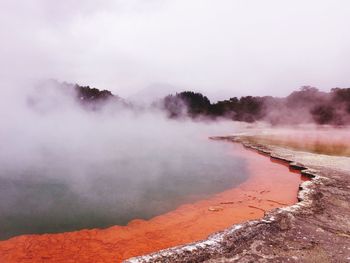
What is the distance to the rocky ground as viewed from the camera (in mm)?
4094

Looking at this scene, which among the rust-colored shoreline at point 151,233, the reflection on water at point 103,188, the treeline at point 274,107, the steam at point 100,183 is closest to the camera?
the rust-colored shoreline at point 151,233

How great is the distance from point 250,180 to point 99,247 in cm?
614

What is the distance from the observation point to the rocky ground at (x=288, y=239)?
4094mm

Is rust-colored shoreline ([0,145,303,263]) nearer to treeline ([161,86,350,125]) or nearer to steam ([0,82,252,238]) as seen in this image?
steam ([0,82,252,238])

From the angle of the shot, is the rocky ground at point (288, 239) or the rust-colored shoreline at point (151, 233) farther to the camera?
the rust-colored shoreline at point (151, 233)

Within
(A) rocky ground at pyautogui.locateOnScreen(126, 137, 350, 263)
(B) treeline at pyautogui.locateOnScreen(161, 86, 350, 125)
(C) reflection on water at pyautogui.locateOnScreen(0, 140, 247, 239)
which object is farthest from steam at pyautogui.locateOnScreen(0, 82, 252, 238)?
(B) treeline at pyautogui.locateOnScreen(161, 86, 350, 125)

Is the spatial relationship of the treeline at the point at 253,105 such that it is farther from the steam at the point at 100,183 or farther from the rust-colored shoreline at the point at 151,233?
the rust-colored shoreline at the point at 151,233

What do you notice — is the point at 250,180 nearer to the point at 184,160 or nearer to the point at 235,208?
the point at 235,208

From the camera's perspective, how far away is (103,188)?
895 cm

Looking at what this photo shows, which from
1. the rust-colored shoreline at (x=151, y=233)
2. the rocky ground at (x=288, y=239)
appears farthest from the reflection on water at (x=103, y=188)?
the rocky ground at (x=288, y=239)

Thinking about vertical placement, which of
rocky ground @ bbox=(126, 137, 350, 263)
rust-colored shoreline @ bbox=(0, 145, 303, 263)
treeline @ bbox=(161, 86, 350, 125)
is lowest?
Result: rust-colored shoreline @ bbox=(0, 145, 303, 263)

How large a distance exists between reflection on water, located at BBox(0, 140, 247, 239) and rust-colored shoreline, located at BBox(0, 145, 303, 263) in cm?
45

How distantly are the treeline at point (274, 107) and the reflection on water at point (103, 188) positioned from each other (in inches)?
1184

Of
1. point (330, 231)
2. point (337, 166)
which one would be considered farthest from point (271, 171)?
point (330, 231)
